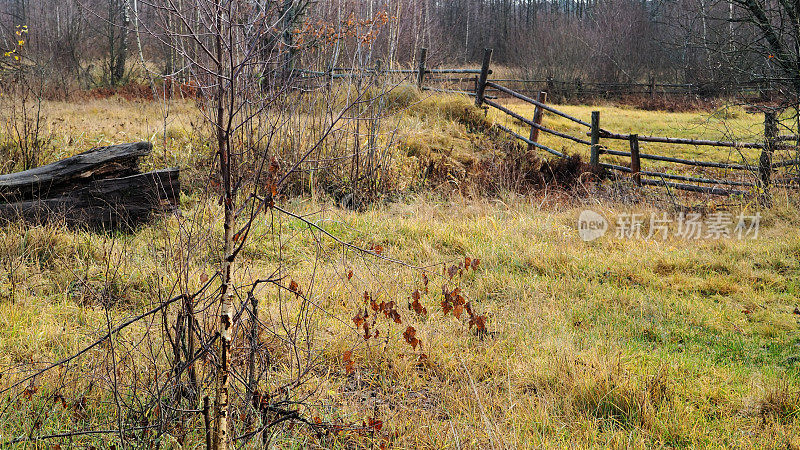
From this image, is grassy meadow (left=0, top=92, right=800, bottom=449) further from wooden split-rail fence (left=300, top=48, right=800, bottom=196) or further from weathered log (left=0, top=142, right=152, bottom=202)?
wooden split-rail fence (left=300, top=48, right=800, bottom=196)

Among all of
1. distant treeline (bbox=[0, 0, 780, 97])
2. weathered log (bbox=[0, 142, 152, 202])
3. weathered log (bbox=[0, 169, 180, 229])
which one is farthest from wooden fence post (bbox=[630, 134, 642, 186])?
Answer: weathered log (bbox=[0, 142, 152, 202])

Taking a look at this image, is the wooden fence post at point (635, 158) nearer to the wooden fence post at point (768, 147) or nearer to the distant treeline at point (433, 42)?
the distant treeline at point (433, 42)

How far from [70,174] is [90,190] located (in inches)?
8.2

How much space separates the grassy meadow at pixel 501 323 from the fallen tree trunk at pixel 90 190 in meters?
0.21

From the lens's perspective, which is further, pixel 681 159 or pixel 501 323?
pixel 681 159

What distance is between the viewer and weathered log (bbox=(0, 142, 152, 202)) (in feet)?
15.8

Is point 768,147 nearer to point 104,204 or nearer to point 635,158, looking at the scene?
point 635,158

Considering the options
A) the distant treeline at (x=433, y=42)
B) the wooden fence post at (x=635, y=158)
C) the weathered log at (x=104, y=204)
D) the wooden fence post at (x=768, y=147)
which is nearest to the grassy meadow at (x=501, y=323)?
the weathered log at (x=104, y=204)

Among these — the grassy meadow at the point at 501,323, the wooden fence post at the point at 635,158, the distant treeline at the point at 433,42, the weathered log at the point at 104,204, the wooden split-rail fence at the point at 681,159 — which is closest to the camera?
the grassy meadow at the point at 501,323

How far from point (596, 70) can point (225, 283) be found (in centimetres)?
2488

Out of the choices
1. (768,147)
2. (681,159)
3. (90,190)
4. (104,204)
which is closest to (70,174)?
(90,190)

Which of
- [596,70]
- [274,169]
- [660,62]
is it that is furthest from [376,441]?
[660,62]

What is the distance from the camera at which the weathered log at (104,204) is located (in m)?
4.72

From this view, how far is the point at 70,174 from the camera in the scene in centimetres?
495
